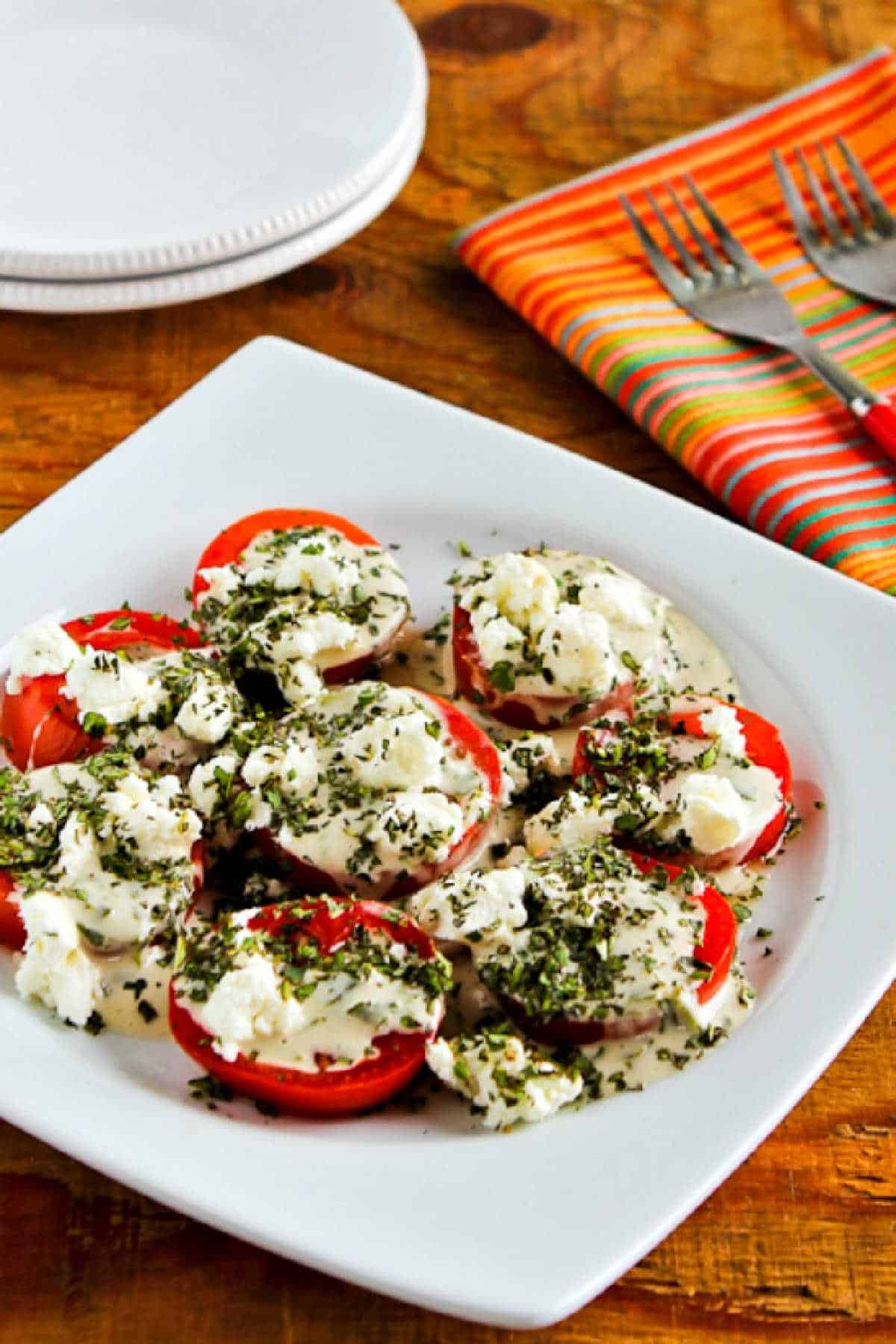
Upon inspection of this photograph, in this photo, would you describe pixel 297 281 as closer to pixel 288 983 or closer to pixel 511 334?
pixel 511 334

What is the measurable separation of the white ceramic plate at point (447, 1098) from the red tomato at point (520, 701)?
28 cm

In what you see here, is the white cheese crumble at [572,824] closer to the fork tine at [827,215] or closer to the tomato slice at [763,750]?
the tomato slice at [763,750]

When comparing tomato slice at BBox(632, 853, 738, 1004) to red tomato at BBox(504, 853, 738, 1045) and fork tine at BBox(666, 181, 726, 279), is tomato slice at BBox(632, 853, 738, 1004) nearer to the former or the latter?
red tomato at BBox(504, 853, 738, 1045)

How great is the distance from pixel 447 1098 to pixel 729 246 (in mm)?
2645

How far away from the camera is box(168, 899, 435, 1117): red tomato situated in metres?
2.47

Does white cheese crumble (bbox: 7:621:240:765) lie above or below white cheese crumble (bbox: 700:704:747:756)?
below

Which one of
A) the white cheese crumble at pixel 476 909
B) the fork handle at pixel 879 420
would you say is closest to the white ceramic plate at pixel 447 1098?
the white cheese crumble at pixel 476 909

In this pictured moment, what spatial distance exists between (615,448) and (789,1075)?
6.63 feet

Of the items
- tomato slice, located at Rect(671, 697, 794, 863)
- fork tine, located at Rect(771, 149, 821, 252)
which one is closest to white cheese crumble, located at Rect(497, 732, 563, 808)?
tomato slice, located at Rect(671, 697, 794, 863)

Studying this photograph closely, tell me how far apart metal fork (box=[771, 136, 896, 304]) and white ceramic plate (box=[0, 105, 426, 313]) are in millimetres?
1185

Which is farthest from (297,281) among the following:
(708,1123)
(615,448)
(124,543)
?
(708,1123)

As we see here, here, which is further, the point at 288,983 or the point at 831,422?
the point at 831,422

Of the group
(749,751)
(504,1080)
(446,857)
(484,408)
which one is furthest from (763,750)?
(484,408)

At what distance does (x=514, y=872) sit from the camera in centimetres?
271
